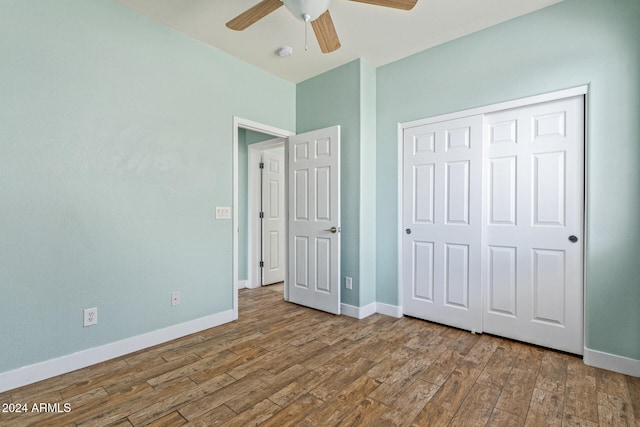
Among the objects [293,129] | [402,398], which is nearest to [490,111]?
[293,129]

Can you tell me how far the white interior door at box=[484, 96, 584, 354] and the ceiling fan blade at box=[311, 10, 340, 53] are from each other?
5.16 ft

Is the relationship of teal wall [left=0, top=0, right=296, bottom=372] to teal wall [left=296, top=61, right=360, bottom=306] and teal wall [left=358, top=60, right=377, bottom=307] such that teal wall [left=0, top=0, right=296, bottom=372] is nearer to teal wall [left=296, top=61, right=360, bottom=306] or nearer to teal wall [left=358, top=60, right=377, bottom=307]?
teal wall [left=296, top=61, right=360, bottom=306]

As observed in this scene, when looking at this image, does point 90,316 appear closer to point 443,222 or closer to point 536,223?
point 443,222

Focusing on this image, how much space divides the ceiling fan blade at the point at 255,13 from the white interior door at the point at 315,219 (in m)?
1.45

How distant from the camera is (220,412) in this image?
169 centimetres

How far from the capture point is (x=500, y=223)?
2.70 meters

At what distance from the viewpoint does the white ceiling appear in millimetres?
2393

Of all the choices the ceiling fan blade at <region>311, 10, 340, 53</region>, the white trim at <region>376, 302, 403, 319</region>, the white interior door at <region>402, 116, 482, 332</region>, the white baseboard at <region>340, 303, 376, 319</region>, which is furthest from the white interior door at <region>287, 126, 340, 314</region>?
the ceiling fan blade at <region>311, 10, 340, 53</region>

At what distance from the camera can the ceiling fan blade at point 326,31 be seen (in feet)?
6.54

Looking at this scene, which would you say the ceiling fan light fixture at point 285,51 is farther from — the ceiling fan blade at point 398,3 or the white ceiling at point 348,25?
the ceiling fan blade at point 398,3

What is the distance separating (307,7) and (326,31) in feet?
0.97

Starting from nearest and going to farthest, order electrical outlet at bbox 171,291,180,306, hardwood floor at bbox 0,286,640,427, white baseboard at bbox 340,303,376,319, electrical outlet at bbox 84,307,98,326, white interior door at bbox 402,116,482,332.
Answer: hardwood floor at bbox 0,286,640,427, electrical outlet at bbox 84,307,98,326, electrical outlet at bbox 171,291,180,306, white interior door at bbox 402,116,482,332, white baseboard at bbox 340,303,376,319

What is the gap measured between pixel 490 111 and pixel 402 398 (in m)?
2.41

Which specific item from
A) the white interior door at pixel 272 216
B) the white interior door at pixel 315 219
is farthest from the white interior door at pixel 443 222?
the white interior door at pixel 272 216
